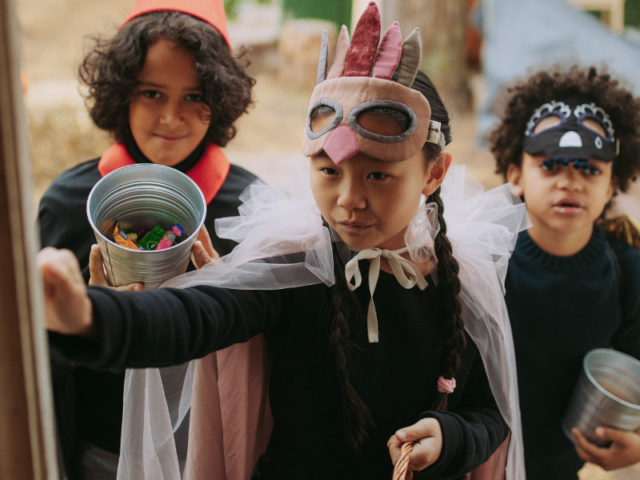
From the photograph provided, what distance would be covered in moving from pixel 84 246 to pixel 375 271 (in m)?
0.87

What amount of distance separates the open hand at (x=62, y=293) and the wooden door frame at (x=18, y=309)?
0.11 meters

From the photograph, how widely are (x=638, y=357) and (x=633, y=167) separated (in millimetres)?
610

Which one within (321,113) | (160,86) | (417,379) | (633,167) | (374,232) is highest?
(160,86)

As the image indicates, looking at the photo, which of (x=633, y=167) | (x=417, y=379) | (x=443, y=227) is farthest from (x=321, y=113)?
(x=633, y=167)

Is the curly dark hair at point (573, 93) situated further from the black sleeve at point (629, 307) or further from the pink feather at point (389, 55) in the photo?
the pink feather at point (389, 55)

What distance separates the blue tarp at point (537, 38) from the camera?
4.47m

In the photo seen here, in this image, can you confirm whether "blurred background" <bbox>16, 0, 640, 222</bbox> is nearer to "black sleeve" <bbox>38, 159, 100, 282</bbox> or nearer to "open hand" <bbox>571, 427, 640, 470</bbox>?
"black sleeve" <bbox>38, 159, 100, 282</bbox>

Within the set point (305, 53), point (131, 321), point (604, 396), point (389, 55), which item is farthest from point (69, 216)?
point (305, 53)

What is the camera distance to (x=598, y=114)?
160cm

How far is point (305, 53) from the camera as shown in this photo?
6922mm

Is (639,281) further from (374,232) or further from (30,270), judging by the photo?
(30,270)

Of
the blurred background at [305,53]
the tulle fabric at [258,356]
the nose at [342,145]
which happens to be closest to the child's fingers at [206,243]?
the tulle fabric at [258,356]

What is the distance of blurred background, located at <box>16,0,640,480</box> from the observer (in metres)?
4.54

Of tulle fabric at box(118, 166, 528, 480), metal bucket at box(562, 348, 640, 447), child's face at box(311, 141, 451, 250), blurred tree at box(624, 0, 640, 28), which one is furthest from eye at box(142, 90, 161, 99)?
blurred tree at box(624, 0, 640, 28)
